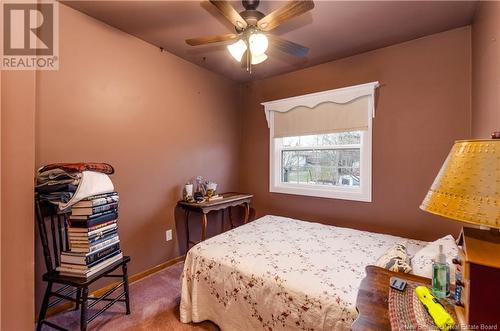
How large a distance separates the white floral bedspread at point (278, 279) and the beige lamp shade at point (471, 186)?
31.9 inches

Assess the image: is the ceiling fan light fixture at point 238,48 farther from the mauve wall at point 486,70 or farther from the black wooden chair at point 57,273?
the black wooden chair at point 57,273

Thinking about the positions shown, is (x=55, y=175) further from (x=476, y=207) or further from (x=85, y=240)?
(x=476, y=207)

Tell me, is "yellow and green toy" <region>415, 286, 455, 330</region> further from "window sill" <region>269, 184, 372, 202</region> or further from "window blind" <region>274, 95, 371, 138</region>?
"window blind" <region>274, 95, 371, 138</region>

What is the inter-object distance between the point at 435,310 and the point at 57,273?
2114 mm

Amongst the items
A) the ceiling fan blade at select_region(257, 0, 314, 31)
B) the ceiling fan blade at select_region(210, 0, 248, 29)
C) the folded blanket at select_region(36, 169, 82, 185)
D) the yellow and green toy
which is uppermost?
the ceiling fan blade at select_region(210, 0, 248, 29)

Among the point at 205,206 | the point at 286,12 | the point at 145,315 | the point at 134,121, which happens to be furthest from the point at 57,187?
the point at 286,12

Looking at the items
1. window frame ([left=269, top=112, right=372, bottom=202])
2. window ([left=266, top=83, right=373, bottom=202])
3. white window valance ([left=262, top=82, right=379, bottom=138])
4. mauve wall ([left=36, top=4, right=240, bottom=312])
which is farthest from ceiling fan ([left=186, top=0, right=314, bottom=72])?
window frame ([left=269, top=112, right=372, bottom=202])

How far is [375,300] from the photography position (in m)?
A: 0.94

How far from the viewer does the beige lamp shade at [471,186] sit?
0.58m

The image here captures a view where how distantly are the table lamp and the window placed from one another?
2124 mm

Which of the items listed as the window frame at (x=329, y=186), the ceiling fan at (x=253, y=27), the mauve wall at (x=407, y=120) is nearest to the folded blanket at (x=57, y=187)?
the ceiling fan at (x=253, y=27)

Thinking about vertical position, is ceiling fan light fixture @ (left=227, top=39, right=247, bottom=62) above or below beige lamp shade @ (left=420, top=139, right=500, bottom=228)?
above

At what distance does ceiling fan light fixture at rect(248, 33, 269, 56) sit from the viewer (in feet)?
5.56

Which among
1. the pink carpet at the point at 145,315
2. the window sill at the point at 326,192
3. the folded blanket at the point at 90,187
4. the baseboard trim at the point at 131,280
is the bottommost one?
the pink carpet at the point at 145,315
